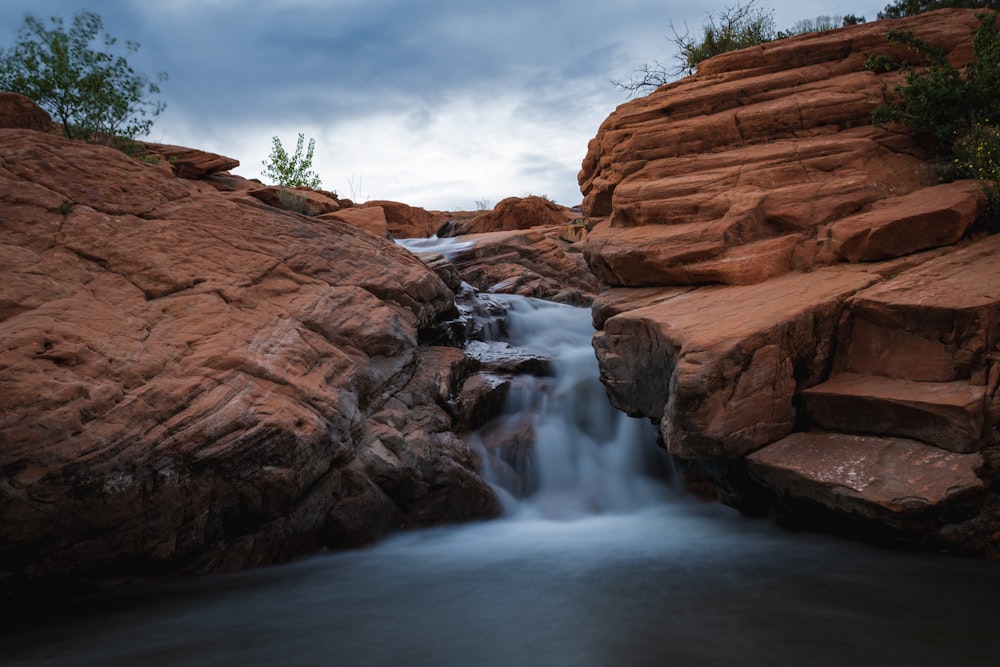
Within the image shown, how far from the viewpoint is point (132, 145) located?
31.3 ft

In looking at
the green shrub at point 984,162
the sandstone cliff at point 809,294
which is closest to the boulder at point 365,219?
the sandstone cliff at point 809,294

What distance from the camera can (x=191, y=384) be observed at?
18.0ft

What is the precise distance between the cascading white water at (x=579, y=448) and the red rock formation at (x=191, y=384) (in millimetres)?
1032

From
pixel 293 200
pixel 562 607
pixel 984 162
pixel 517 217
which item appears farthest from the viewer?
pixel 517 217

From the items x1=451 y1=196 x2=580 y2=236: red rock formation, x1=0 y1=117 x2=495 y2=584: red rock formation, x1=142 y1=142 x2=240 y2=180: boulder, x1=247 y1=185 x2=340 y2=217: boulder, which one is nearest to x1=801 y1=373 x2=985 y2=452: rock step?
x1=0 y1=117 x2=495 y2=584: red rock formation

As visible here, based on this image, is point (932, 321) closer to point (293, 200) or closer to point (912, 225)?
point (912, 225)

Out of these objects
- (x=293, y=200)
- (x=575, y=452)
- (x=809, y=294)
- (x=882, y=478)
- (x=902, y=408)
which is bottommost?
(x=575, y=452)

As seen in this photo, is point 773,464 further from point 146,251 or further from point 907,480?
point 146,251

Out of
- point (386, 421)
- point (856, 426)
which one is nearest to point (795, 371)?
point (856, 426)

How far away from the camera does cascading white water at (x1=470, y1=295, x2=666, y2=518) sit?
7840 mm

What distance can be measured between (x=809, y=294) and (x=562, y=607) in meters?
4.22

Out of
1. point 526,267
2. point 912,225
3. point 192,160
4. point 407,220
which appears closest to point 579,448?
point 912,225

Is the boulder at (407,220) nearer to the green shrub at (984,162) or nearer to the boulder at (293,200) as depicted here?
the boulder at (293,200)

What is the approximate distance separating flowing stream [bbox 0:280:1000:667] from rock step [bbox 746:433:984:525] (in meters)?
0.59
